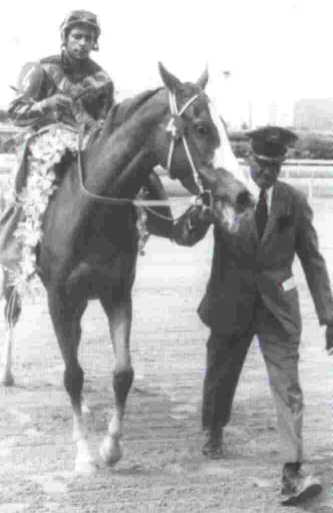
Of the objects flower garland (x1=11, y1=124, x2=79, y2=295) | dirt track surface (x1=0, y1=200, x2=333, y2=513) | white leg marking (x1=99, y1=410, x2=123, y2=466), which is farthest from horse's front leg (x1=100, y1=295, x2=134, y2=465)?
flower garland (x1=11, y1=124, x2=79, y2=295)

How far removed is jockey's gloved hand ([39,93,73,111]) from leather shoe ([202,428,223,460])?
2.32 metres

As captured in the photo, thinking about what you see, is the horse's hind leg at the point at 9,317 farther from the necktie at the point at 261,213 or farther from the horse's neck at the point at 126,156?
the necktie at the point at 261,213

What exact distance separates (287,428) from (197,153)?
1555mm

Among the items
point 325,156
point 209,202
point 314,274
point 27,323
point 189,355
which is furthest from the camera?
point 325,156

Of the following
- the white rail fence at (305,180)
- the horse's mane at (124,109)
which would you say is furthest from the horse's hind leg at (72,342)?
the white rail fence at (305,180)

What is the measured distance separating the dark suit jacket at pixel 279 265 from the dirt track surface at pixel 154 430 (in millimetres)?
894

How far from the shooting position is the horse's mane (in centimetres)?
461

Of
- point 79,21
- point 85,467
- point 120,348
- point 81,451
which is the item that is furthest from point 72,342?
point 79,21

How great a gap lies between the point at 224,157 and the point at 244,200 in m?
0.26

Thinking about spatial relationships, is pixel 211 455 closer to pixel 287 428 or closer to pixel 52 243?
pixel 287 428

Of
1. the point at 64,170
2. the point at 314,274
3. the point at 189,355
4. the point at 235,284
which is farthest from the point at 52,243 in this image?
the point at 189,355

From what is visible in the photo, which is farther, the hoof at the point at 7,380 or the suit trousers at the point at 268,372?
the hoof at the point at 7,380

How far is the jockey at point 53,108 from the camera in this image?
5355 mm

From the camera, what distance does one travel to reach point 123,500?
14.5 feet
